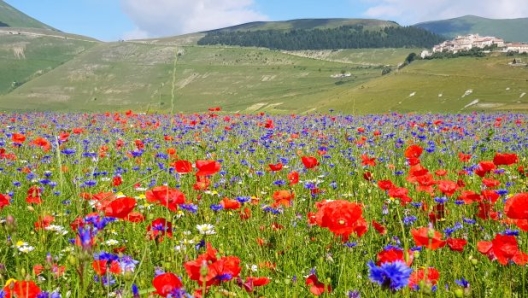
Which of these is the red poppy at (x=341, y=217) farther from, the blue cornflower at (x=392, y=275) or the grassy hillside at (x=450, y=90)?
the grassy hillside at (x=450, y=90)

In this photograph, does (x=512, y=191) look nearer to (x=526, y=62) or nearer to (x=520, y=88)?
(x=520, y=88)

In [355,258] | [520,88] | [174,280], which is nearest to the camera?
[174,280]

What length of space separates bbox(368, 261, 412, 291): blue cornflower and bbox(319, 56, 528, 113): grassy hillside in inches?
2101

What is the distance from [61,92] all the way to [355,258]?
8332 inches

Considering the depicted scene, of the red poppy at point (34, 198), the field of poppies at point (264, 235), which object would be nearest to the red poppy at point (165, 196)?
the field of poppies at point (264, 235)

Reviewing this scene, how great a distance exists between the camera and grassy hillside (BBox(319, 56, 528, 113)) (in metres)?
65.2

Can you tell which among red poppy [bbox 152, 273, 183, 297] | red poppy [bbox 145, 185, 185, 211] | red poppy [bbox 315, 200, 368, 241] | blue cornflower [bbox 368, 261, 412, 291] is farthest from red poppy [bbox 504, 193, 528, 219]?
red poppy [bbox 145, 185, 185, 211]

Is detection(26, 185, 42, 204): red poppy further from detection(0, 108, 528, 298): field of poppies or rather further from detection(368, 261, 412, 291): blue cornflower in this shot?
detection(368, 261, 412, 291): blue cornflower

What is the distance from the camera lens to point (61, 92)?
198 m

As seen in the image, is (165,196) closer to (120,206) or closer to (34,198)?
(120,206)

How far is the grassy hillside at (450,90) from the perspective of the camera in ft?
214

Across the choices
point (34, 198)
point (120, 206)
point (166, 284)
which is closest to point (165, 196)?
point (120, 206)

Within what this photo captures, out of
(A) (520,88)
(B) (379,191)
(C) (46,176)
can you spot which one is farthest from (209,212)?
(A) (520,88)

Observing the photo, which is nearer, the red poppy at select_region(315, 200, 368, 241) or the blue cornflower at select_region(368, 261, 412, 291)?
the blue cornflower at select_region(368, 261, 412, 291)
